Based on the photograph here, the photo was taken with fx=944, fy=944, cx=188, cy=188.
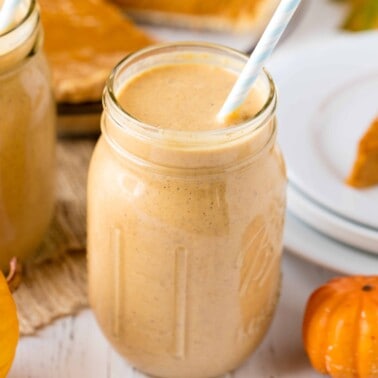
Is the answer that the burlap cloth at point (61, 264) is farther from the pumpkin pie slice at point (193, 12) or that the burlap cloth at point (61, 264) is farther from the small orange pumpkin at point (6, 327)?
the pumpkin pie slice at point (193, 12)

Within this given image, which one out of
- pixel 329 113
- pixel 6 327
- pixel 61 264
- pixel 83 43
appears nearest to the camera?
pixel 6 327

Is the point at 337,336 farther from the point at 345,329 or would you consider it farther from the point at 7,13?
the point at 7,13

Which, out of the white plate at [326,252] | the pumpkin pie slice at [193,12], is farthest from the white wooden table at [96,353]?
the pumpkin pie slice at [193,12]

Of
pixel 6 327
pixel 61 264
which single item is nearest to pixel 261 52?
pixel 6 327

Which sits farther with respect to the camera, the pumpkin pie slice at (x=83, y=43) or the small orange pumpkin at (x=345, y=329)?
the pumpkin pie slice at (x=83, y=43)

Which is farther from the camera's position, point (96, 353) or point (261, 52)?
point (96, 353)

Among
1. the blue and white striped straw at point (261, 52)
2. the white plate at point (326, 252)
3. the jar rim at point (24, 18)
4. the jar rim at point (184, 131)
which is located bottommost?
the white plate at point (326, 252)

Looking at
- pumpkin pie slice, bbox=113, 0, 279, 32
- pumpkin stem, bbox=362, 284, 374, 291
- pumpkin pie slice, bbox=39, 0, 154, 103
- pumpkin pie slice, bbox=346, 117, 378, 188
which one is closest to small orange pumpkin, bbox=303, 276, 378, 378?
pumpkin stem, bbox=362, 284, 374, 291

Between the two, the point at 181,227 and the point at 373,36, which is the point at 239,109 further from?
the point at 373,36
